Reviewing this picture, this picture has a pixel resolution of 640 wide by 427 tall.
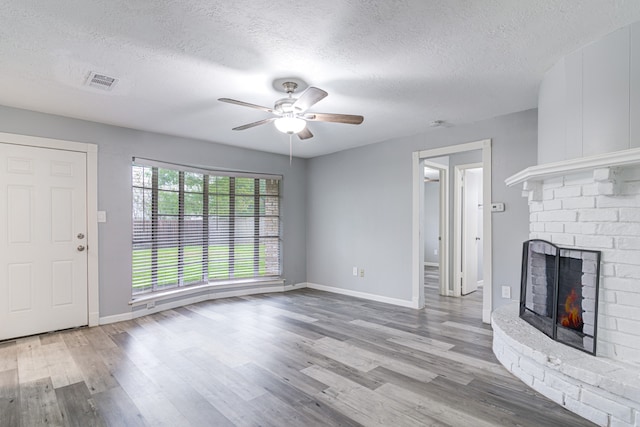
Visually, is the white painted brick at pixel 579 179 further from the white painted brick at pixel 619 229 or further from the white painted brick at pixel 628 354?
the white painted brick at pixel 628 354

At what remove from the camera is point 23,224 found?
3455 millimetres

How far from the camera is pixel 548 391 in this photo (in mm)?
2209

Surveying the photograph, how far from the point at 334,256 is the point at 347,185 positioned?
1.20 m

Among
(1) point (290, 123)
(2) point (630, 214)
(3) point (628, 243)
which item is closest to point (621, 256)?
(3) point (628, 243)

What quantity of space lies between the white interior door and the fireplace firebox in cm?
269

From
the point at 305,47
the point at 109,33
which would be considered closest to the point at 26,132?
the point at 109,33

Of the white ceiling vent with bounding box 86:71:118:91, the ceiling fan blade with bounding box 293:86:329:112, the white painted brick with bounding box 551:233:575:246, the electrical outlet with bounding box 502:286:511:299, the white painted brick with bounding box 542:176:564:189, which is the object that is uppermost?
the white ceiling vent with bounding box 86:71:118:91

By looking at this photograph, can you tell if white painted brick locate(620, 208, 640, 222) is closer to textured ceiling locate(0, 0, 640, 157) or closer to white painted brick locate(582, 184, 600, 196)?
white painted brick locate(582, 184, 600, 196)

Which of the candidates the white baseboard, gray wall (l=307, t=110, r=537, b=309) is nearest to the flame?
gray wall (l=307, t=110, r=537, b=309)

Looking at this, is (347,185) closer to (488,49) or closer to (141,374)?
(488,49)

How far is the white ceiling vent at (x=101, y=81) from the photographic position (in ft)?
8.73

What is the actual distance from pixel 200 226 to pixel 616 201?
15.1 feet

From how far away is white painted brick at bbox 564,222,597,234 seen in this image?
2.23m

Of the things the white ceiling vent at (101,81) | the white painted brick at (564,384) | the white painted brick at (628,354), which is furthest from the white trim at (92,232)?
the white painted brick at (628,354)
